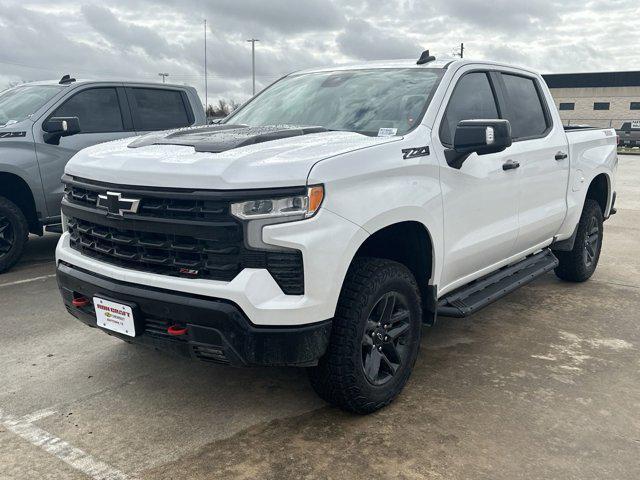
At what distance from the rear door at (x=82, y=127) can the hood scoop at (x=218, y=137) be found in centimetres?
313

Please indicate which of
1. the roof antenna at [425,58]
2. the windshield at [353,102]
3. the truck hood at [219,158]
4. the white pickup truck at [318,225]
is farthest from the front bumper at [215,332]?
the roof antenna at [425,58]

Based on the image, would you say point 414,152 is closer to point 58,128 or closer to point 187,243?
point 187,243

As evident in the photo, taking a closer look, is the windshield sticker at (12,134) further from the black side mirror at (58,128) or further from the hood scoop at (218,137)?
the hood scoop at (218,137)

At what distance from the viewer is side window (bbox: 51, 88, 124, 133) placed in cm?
661

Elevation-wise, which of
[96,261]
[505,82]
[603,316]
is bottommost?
[603,316]

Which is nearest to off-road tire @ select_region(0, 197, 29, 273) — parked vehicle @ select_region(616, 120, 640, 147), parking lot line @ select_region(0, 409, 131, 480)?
parking lot line @ select_region(0, 409, 131, 480)

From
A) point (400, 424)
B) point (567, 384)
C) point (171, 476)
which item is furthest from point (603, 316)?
point (171, 476)

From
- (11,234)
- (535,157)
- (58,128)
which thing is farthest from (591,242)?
(11,234)

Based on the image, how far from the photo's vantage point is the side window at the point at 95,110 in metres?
6.61

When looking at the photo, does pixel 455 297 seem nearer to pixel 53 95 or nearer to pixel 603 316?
pixel 603 316

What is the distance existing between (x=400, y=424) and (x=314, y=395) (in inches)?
22.0

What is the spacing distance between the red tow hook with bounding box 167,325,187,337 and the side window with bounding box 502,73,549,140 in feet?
9.19

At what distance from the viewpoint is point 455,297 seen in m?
3.84

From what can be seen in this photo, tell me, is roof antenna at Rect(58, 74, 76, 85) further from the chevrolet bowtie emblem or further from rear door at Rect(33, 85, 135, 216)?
the chevrolet bowtie emblem
